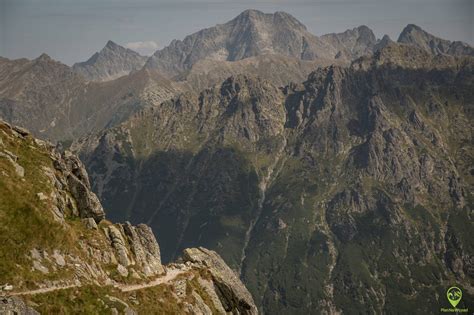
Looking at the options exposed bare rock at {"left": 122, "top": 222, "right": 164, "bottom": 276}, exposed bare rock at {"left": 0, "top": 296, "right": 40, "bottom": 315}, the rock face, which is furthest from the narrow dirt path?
the rock face

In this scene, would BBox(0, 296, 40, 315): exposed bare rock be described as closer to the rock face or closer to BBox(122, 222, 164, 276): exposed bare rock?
BBox(122, 222, 164, 276): exposed bare rock

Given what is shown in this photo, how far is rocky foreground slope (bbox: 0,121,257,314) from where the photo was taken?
60.3m

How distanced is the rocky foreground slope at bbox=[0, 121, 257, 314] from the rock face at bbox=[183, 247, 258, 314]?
0.55 ft

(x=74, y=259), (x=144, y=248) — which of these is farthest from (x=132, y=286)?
(x=144, y=248)

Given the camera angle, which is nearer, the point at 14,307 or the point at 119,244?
the point at 14,307

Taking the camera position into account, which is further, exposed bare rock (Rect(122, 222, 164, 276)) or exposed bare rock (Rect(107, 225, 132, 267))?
exposed bare rock (Rect(122, 222, 164, 276))

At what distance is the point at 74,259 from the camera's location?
68188 mm

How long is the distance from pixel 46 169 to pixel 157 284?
25332 mm

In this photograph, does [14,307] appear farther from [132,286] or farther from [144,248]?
[144,248]

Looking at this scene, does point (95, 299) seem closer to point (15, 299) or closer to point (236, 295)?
point (15, 299)

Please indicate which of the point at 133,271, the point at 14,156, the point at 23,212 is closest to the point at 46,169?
the point at 14,156

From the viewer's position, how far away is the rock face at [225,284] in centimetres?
8156

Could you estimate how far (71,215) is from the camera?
78.8 m

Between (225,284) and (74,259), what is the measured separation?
2514cm
